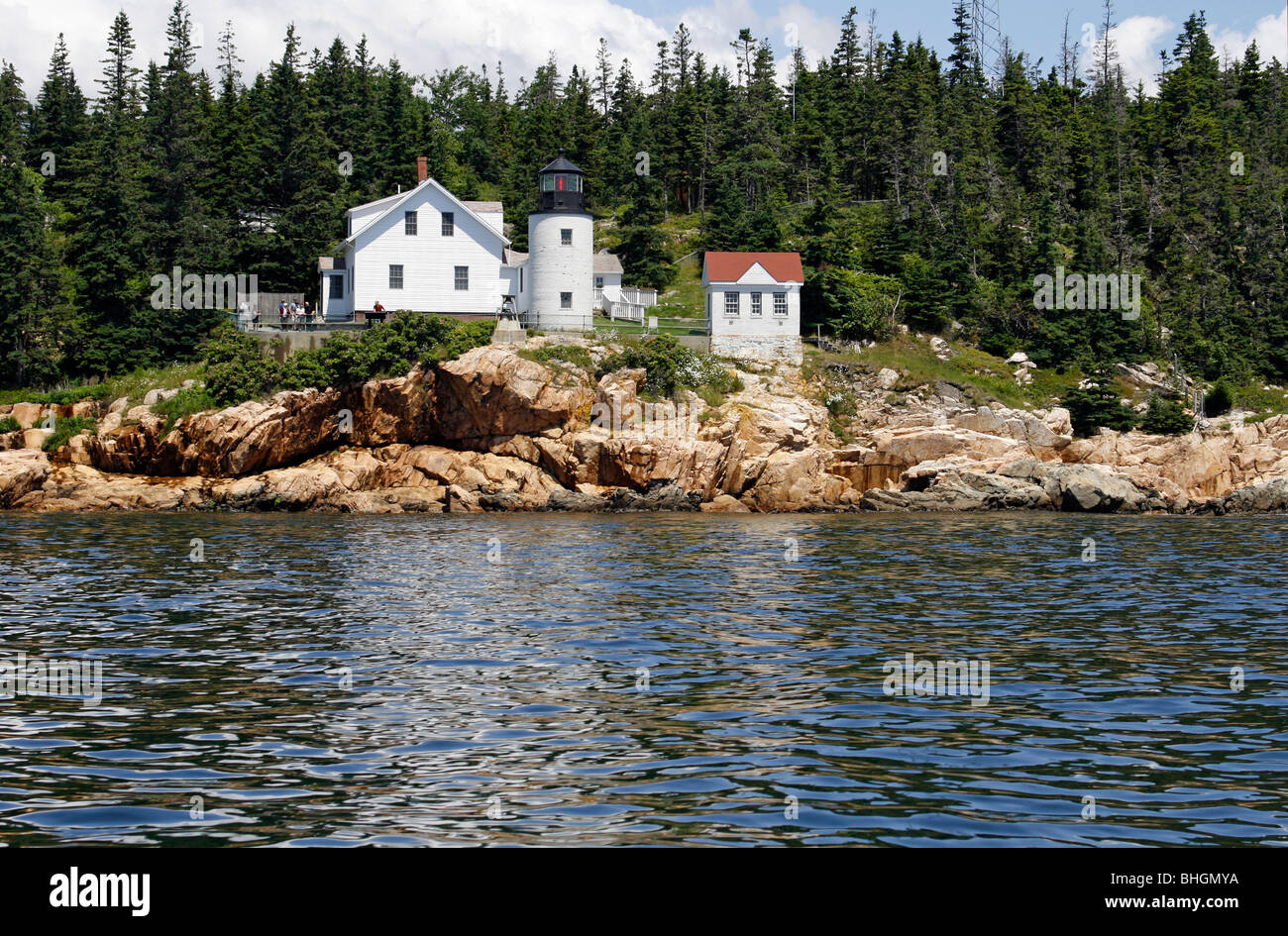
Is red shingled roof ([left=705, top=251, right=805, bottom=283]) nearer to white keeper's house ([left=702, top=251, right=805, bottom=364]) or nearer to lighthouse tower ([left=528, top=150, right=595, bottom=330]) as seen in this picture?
white keeper's house ([left=702, top=251, right=805, bottom=364])

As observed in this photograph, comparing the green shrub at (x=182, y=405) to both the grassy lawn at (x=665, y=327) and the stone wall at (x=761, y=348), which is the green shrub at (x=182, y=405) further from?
the stone wall at (x=761, y=348)

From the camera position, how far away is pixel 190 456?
55.4 metres

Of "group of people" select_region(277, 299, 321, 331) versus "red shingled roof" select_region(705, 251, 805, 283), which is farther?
"red shingled roof" select_region(705, 251, 805, 283)

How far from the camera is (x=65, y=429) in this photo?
58.2 meters

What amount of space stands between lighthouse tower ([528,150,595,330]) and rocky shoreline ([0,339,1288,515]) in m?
8.20

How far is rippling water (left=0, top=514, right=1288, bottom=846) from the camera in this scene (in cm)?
1220

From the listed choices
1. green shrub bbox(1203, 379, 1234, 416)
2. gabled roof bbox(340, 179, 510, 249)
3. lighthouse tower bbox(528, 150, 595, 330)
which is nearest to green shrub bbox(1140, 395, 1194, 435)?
green shrub bbox(1203, 379, 1234, 416)

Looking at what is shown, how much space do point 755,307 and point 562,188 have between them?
43.8ft

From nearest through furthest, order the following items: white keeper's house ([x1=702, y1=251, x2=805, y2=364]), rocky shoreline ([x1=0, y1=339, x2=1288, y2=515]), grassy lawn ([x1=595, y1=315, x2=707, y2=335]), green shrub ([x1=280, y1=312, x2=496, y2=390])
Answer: rocky shoreline ([x1=0, y1=339, x2=1288, y2=515])
green shrub ([x1=280, y1=312, x2=496, y2=390])
grassy lawn ([x1=595, y1=315, x2=707, y2=335])
white keeper's house ([x1=702, y1=251, x2=805, y2=364])

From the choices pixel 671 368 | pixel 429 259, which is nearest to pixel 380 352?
pixel 429 259
